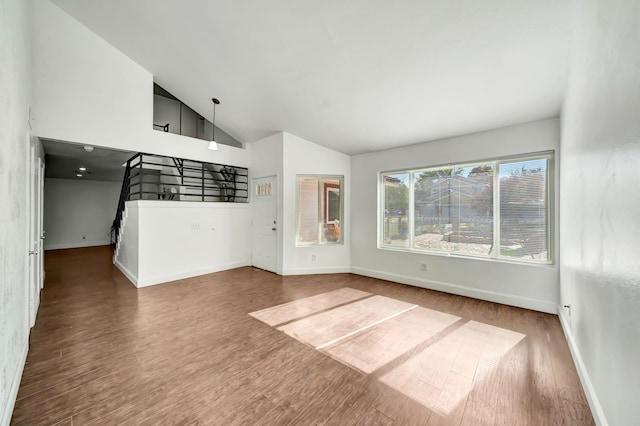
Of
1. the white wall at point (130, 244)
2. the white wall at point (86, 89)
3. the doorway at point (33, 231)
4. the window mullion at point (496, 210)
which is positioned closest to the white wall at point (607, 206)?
the window mullion at point (496, 210)

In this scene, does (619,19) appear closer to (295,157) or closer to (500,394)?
(500,394)

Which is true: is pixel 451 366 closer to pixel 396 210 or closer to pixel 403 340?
pixel 403 340

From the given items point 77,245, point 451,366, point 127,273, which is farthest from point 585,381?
point 77,245

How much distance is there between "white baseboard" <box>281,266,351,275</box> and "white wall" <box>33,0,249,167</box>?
337cm

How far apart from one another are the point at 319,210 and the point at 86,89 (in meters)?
4.40

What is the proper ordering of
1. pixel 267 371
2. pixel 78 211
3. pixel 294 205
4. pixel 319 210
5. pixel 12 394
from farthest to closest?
pixel 78 211, pixel 319 210, pixel 294 205, pixel 267 371, pixel 12 394

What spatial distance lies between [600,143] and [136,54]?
6.05m

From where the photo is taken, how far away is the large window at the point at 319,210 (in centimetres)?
542

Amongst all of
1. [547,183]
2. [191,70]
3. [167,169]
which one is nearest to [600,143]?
[547,183]

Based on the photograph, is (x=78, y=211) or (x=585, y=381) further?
(x=78, y=211)

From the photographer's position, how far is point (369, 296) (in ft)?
13.1

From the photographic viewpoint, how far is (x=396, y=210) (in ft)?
16.3

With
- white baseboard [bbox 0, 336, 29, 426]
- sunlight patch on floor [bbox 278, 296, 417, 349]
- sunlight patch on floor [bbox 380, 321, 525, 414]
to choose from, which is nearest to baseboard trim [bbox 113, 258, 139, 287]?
white baseboard [bbox 0, 336, 29, 426]

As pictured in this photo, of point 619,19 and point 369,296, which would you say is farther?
point 369,296
